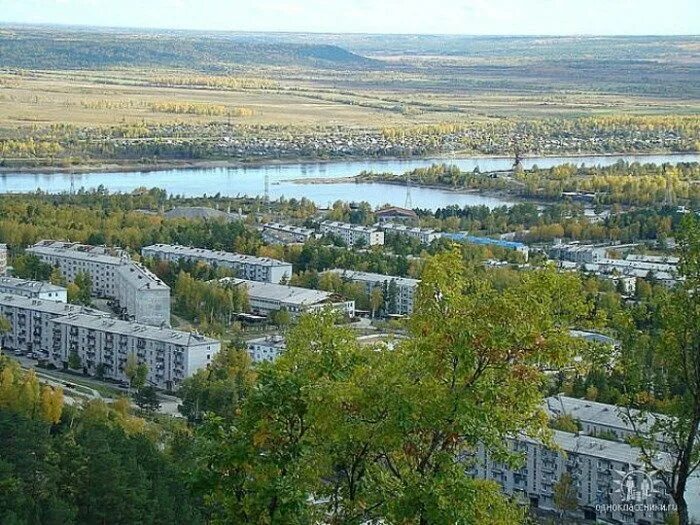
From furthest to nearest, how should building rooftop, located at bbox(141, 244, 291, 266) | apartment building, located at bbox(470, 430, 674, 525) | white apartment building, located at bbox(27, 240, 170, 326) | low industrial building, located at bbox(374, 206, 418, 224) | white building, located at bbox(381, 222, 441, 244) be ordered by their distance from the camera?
low industrial building, located at bbox(374, 206, 418, 224)
white building, located at bbox(381, 222, 441, 244)
building rooftop, located at bbox(141, 244, 291, 266)
white apartment building, located at bbox(27, 240, 170, 326)
apartment building, located at bbox(470, 430, 674, 525)

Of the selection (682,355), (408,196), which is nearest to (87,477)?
(682,355)

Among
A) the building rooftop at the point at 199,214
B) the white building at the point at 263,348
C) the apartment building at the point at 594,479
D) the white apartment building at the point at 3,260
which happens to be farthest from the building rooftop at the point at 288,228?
the apartment building at the point at 594,479

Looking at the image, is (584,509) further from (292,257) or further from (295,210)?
(295,210)

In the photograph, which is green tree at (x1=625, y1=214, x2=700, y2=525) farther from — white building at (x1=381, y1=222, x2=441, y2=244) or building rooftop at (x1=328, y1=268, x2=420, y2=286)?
white building at (x1=381, y1=222, x2=441, y2=244)

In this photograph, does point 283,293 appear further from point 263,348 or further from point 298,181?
point 298,181

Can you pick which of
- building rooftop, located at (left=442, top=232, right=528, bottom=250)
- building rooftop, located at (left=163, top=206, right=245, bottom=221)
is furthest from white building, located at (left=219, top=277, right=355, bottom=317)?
building rooftop, located at (left=163, top=206, right=245, bottom=221)

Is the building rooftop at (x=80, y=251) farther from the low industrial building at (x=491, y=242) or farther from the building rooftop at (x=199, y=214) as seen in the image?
the low industrial building at (x=491, y=242)
